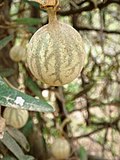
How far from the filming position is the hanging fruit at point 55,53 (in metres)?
0.79

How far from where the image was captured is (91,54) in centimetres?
213

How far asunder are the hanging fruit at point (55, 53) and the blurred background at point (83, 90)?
81cm

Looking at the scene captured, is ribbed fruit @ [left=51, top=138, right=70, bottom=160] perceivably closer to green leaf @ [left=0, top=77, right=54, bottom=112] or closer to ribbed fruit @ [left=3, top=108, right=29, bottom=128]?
ribbed fruit @ [left=3, top=108, right=29, bottom=128]

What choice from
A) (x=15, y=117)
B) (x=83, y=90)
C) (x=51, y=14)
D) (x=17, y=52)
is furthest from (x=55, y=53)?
(x=83, y=90)

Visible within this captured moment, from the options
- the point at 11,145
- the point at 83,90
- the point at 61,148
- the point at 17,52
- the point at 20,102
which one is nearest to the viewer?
the point at 20,102

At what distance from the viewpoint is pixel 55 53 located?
80 cm

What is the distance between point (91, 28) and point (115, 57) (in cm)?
17

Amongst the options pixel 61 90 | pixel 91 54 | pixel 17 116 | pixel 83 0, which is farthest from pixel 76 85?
pixel 17 116

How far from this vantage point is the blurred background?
174 centimetres

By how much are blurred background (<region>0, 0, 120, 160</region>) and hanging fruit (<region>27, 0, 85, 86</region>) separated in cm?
81

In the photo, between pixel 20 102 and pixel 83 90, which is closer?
pixel 20 102

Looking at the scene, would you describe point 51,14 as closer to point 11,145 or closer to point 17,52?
point 11,145

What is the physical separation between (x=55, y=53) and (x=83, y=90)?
107 cm

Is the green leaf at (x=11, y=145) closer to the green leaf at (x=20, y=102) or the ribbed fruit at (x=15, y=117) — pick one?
the ribbed fruit at (x=15, y=117)
